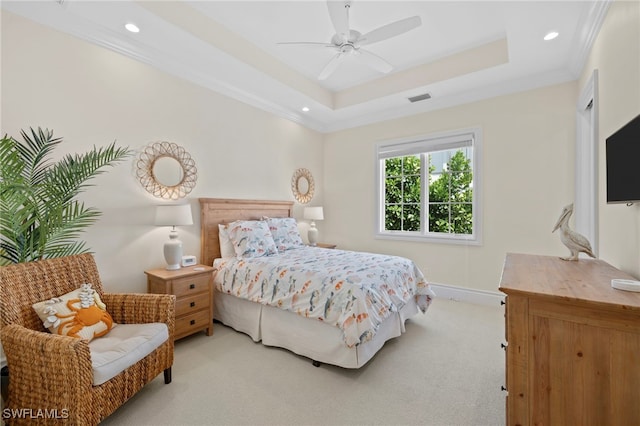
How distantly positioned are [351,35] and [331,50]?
878mm

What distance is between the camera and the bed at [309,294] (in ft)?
7.21

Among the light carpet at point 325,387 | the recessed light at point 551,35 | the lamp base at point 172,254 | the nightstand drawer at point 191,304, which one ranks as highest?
the recessed light at point 551,35

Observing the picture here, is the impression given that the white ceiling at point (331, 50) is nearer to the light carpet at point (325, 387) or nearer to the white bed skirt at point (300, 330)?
the white bed skirt at point (300, 330)

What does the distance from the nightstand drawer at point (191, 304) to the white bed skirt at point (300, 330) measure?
28 centimetres

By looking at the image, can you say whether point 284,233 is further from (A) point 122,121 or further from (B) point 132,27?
Answer: (B) point 132,27

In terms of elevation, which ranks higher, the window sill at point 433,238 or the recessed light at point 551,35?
the recessed light at point 551,35

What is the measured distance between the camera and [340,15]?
7.35 feet

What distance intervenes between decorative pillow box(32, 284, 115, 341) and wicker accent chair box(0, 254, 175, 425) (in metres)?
0.07

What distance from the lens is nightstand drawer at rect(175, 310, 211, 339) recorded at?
102 inches

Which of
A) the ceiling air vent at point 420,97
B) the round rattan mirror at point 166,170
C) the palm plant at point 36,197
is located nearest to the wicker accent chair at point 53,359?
the palm plant at point 36,197

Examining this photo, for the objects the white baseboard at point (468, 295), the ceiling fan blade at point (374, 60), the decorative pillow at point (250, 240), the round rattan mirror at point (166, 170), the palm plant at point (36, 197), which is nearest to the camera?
the palm plant at point (36, 197)

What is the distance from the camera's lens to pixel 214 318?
→ 3.19 m

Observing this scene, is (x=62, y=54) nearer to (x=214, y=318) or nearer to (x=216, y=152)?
(x=216, y=152)

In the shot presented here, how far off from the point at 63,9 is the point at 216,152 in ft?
5.67
